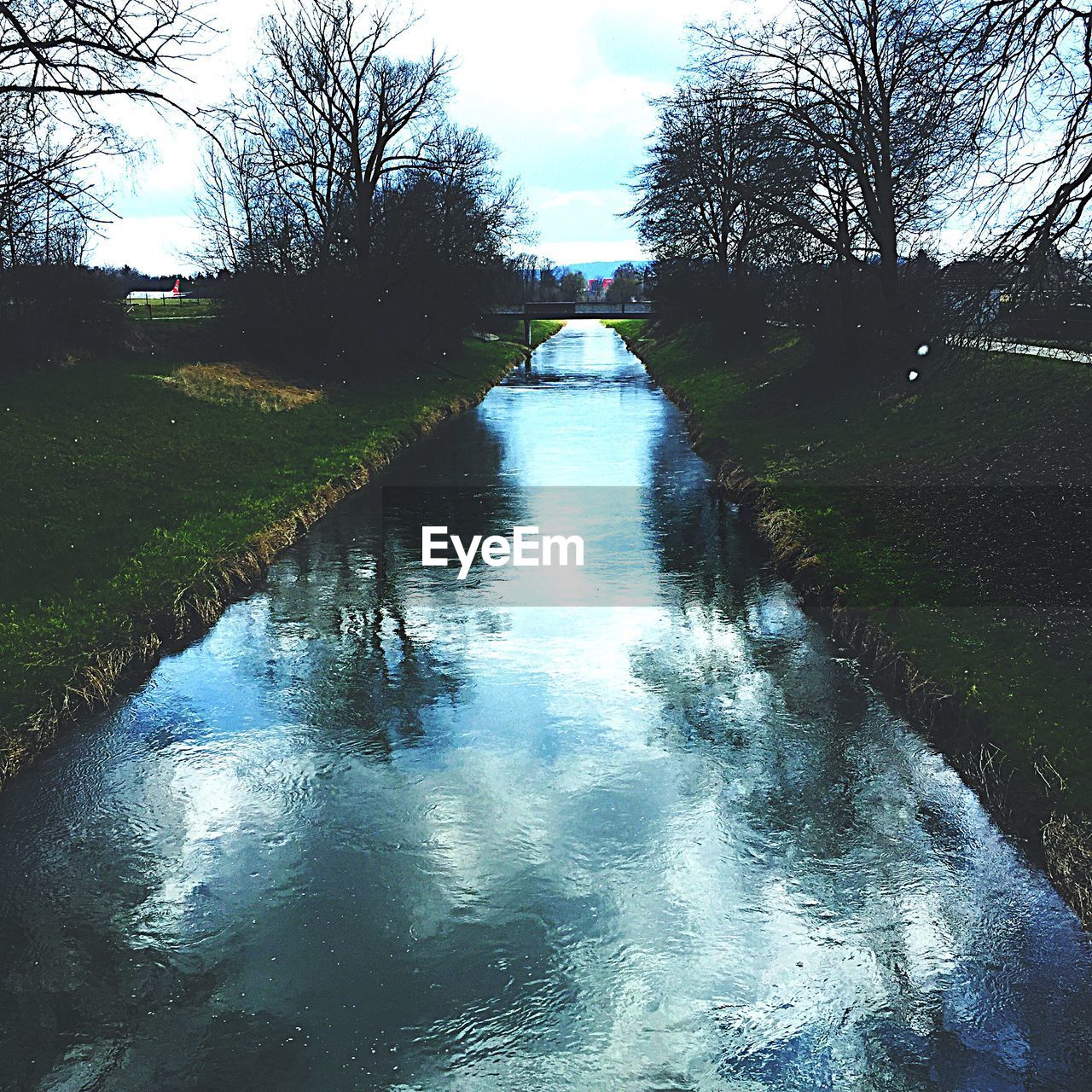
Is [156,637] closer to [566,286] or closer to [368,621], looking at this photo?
[368,621]

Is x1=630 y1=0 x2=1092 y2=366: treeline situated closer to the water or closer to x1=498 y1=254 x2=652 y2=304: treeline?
the water

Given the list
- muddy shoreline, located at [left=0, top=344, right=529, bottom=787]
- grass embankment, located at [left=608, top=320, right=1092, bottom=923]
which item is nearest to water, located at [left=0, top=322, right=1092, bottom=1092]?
muddy shoreline, located at [left=0, top=344, right=529, bottom=787]

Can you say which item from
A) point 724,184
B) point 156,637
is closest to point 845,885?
point 156,637

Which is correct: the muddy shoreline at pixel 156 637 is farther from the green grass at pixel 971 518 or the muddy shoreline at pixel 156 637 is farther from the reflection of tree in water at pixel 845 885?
the green grass at pixel 971 518

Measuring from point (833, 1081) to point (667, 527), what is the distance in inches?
582

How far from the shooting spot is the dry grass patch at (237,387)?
3244cm

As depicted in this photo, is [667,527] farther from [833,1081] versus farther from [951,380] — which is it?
[833,1081]

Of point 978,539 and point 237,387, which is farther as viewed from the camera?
point 237,387

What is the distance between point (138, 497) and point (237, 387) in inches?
608

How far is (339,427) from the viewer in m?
32.3

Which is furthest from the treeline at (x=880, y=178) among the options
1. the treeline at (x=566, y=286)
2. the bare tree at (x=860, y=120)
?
the treeline at (x=566, y=286)

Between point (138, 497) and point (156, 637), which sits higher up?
point (138, 497)

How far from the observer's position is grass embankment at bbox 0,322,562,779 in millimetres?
12508

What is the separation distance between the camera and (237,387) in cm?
3462
